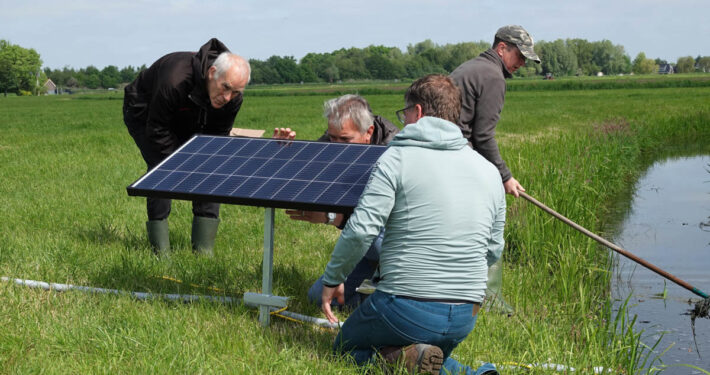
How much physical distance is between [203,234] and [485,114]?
9.01 ft

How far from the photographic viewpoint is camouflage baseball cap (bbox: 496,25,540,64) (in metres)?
5.55

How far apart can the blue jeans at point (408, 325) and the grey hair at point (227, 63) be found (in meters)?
2.52

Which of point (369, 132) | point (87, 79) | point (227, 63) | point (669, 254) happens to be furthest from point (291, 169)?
point (87, 79)

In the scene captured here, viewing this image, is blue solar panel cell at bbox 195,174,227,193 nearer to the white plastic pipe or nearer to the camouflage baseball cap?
the white plastic pipe

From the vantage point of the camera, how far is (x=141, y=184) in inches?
176

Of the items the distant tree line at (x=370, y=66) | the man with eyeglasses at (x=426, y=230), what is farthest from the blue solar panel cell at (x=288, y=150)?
the distant tree line at (x=370, y=66)

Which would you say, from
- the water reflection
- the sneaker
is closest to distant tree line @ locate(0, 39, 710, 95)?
the water reflection

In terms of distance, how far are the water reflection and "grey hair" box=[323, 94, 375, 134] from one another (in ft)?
9.62

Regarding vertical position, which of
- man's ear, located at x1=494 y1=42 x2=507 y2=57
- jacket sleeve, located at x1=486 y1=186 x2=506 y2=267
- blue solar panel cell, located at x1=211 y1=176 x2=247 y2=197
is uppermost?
man's ear, located at x1=494 y1=42 x2=507 y2=57

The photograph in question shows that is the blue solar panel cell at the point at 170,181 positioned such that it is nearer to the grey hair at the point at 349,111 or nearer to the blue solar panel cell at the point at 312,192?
the blue solar panel cell at the point at 312,192

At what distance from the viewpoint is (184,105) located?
6090 mm

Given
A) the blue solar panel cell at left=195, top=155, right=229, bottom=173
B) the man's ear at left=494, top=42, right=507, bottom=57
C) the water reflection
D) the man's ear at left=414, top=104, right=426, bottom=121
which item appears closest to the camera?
the man's ear at left=414, top=104, right=426, bottom=121

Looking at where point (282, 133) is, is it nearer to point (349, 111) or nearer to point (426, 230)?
point (349, 111)

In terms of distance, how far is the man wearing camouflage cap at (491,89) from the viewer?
17.8ft
